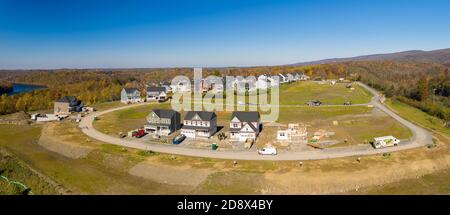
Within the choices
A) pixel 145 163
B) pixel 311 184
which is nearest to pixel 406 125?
pixel 311 184

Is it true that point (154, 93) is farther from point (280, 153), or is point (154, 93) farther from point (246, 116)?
point (280, 153)

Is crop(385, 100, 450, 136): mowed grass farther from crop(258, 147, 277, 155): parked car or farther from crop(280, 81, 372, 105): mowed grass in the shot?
crop(258, 147, 277, 155): parked car

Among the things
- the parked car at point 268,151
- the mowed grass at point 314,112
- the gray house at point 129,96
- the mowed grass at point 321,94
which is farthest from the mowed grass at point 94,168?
the mowed grass at point 321,94

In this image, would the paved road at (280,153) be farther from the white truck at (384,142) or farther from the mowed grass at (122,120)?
the mowed grass at (122,120)

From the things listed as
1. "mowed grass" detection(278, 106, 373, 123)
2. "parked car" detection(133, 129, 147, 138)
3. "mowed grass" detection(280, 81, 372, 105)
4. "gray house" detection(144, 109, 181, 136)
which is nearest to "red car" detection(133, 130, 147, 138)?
"parked car" detection(133, 129, 147, 138)

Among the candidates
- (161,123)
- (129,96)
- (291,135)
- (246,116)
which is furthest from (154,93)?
(291,135)

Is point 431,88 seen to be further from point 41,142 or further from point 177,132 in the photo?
point 41,142
